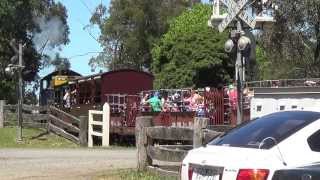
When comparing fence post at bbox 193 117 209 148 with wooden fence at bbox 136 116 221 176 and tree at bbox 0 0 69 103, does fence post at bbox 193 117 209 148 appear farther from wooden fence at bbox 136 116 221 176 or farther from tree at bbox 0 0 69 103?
tree at bbox 0 0 69 103

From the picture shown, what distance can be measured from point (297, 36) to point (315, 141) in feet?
90.1

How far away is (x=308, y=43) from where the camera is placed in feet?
117

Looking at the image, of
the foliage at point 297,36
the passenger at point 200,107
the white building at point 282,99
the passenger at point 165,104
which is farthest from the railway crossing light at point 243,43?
the foliage at point 297,36

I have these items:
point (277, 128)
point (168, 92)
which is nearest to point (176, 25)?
point (168, 92)

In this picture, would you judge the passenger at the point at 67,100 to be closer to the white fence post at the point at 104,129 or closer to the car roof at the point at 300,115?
the white fence post at the point at 104,129

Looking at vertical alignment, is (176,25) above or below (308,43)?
above

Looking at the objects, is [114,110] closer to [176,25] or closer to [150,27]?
[176,25]

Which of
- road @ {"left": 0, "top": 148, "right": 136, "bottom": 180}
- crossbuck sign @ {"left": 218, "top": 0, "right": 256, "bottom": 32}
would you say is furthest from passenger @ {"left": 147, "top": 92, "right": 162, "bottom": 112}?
crossbuck sign @ {"left": 218, "top": 0, "right": 256, "bottom": 32}

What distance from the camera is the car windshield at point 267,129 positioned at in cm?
782

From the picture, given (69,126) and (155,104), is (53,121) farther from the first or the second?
(155,104)

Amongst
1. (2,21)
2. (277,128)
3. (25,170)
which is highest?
(2,21)

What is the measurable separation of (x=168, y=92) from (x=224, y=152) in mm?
21839

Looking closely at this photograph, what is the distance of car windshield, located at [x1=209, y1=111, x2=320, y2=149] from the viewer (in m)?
7.82

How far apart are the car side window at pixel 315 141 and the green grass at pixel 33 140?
21164mm
